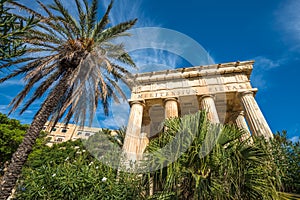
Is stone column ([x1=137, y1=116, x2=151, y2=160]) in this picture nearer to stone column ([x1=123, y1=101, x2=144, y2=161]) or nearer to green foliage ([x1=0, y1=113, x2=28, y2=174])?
stone column ([x1=123, y1=101, x2=144, y2=161])

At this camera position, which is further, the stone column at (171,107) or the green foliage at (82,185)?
the stone column at (171,107)

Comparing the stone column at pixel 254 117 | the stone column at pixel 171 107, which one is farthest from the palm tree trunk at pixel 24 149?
the stone column at pixel 254 117

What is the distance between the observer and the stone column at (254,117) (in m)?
9.41

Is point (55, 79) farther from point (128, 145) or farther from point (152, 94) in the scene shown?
point (152, 94)

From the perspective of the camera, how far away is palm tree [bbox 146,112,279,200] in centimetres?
404

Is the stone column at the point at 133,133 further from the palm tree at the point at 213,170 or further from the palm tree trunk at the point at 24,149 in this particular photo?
the palm tree at the point at 213,170

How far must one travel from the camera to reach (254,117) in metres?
10.1

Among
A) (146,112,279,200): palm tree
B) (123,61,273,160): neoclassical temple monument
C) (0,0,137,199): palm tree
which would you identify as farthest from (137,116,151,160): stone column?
(146,112,279,200): palm tree

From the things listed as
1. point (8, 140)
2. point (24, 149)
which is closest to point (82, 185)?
point (24, 149)

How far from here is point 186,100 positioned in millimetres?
13094

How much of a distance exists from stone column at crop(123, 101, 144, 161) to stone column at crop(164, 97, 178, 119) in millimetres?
2133

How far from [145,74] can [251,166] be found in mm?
11952

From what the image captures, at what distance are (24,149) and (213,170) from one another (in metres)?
6.29

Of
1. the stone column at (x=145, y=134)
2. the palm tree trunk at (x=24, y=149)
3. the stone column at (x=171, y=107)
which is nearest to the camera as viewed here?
the palm tree trunk at (x=24, y=149)
